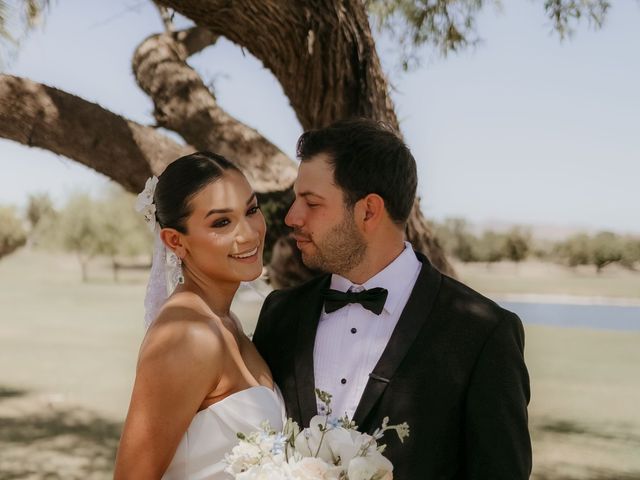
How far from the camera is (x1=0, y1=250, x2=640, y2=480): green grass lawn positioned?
10367 mm

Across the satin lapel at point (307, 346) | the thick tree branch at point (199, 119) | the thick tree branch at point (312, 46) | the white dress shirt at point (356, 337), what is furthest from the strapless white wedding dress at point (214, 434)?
the thick tree branch at point (199, 119)

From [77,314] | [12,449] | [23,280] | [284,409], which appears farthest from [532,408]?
[23,280]

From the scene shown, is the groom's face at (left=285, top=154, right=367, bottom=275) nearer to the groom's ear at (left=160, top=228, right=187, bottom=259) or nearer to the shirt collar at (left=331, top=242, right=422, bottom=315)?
the shirt collar at (left=331, top=242, right=422, bottom=315)

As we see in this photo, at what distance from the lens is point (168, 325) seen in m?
2.64

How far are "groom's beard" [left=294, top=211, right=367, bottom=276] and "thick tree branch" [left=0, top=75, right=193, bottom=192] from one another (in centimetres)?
254

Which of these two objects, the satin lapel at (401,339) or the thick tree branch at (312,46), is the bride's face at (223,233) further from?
the thick tree branch at (312,46)

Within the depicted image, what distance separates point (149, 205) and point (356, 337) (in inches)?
38.6

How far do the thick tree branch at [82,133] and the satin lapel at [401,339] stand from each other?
110 inches

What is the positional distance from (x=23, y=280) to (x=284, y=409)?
2534 inches

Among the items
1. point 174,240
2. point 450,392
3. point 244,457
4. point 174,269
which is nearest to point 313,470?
point 244,457

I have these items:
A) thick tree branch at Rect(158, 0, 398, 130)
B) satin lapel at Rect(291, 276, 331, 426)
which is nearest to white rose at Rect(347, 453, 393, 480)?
satin lapel at Rect(291, 276, 331, 426)

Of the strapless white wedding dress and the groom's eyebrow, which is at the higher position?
the groom's eyebrow

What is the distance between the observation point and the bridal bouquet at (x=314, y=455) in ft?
6.43

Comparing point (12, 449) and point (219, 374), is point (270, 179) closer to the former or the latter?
point (219, 374)
